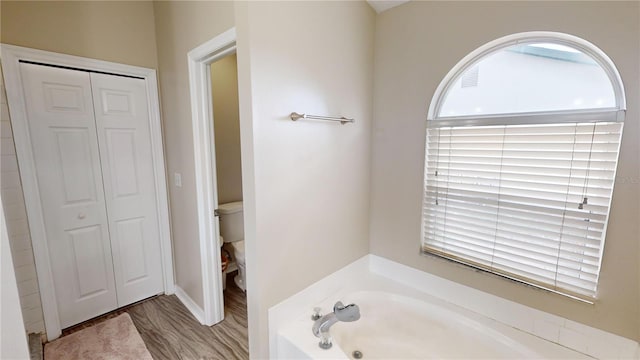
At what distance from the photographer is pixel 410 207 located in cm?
182

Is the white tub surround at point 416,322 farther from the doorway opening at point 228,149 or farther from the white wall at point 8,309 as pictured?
the doorway opening at point 228,149

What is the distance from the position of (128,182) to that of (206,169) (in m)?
0.82

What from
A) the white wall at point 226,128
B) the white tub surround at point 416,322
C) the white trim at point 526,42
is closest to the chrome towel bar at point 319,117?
the white trim at point 526,42

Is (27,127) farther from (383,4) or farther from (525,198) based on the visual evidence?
(525,198)

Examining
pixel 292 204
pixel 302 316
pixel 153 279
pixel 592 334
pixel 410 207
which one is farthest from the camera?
pixel 153 279

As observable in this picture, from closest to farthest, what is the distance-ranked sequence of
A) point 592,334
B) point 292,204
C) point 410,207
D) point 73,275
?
1. point 592,334
2. point 292,204
3. point 410,207
4. point 73,275

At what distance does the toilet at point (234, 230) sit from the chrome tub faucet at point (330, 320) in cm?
124

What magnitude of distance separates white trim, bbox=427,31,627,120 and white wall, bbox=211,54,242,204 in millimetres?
2018

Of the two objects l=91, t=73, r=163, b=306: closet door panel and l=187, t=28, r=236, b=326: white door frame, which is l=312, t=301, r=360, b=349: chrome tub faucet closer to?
l=187, t=28, r=236, b=326: white door frame

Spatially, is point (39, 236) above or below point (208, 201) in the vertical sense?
below

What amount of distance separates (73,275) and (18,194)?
0.70 meters

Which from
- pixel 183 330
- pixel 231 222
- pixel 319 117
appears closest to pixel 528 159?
pixel 319 117

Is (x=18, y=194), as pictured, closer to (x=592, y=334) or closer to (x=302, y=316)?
(x=302, y=316)

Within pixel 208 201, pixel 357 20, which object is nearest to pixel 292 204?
pixel 208 201
